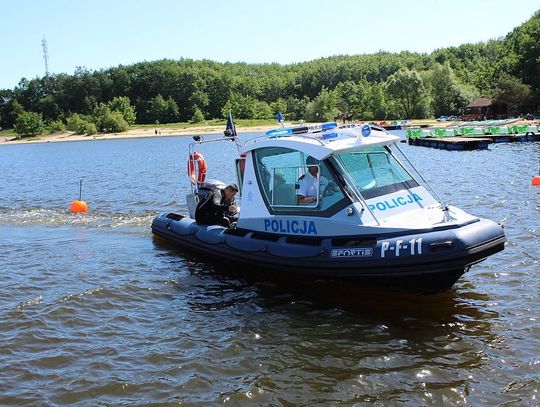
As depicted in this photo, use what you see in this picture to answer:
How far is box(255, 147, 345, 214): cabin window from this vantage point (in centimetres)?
953

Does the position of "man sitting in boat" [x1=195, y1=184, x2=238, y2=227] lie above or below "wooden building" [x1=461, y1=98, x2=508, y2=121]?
below

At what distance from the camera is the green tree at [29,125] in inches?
4764

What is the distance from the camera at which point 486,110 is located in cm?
8012

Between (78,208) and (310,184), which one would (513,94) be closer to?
(78,208)

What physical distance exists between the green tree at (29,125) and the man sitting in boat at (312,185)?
12350cm

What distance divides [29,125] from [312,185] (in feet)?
408

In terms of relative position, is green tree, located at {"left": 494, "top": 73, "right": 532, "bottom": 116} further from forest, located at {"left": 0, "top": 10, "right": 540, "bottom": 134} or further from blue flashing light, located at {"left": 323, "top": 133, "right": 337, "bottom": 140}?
blue flashing light, located at {"left": 323, "top": 133, "right": 337, "bottom": 140}

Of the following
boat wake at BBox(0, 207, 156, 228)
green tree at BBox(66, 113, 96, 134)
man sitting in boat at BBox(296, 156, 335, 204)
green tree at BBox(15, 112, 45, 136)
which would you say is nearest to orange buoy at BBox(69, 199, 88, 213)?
boat wake at BBox(0, 207, 156, 228)

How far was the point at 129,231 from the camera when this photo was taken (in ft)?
51.9

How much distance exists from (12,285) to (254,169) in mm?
5221

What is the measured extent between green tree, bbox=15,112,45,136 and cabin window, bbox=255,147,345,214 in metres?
123

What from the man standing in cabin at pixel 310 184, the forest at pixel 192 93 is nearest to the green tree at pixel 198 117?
the forest at pixel 192 93

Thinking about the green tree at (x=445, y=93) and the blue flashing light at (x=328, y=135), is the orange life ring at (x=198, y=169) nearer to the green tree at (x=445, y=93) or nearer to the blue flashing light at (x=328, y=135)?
the blue flashing light at (x=328, y=135)

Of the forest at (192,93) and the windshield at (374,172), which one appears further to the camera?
the forest at (192,93)
